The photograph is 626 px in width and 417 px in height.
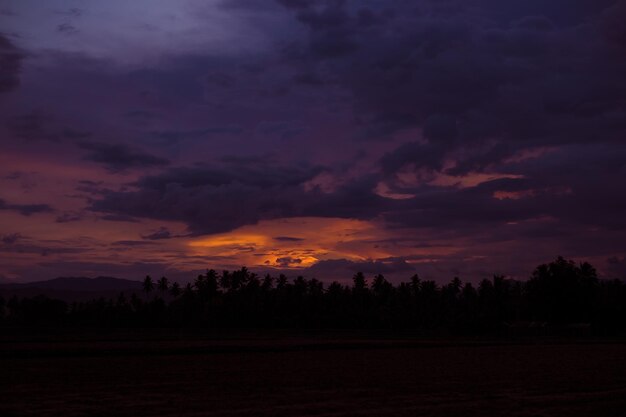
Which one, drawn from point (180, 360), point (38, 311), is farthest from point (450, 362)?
point (38, 311)

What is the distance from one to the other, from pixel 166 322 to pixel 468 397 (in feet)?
366

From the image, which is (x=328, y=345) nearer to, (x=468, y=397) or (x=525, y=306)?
(x=468, y=397)

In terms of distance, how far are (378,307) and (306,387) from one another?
125m

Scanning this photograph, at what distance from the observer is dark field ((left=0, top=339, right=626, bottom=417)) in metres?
19.4

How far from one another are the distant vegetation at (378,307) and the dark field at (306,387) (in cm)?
6965

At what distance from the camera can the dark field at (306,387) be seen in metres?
19.4

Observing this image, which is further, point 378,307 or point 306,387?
point 378,307

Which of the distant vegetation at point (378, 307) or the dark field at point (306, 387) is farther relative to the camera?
the distant vegetation at point (378, 307)

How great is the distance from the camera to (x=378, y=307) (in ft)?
488

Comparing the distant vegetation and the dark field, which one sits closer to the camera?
the dark field

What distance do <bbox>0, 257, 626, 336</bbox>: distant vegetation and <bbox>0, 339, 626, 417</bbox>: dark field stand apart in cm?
6965

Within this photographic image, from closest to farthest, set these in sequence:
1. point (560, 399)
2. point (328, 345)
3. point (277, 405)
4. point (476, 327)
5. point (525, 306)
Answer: point (277, 405)
point (560, 399)
point (328, 345)
point (476, 327)
point (525, 306)

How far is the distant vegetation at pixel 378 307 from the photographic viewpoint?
355ft

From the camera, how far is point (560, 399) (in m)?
22.0
